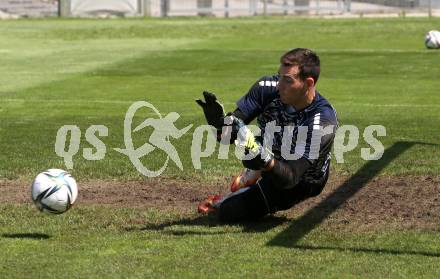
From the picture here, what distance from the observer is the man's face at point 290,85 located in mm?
9117

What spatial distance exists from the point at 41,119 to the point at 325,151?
30.2ft

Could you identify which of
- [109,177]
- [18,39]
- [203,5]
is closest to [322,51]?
[18,39]

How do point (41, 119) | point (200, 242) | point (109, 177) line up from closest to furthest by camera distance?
1. point (200, 242)
2. point (109, 177)
3. point (41, 119)

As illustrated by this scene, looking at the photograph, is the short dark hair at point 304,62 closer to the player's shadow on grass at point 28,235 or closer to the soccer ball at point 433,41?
the player's shadow on grass at point 28,235

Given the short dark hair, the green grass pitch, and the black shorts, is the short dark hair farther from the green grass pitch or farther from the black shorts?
the green grass pitch

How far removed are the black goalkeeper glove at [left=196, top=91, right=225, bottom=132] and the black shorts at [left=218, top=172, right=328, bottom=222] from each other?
1610 mm

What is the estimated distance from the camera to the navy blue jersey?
9.40 meters

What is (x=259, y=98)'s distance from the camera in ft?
32.8

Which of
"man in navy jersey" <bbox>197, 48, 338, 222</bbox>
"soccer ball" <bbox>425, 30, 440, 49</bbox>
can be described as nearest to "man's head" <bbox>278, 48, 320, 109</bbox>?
"man in navy jersey" <bbox>197, 48, 338, 222</bbox>

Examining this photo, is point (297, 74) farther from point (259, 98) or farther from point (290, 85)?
point (259, 98)

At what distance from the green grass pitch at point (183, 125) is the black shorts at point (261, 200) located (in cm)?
16

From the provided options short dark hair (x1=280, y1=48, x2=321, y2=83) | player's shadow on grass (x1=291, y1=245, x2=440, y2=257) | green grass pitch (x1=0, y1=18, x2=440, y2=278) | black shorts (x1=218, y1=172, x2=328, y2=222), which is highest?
short dark hair (x1=280, y1=48, x2=321, y2=83)

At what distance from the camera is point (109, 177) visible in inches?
494

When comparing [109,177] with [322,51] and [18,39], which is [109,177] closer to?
[322,51]
